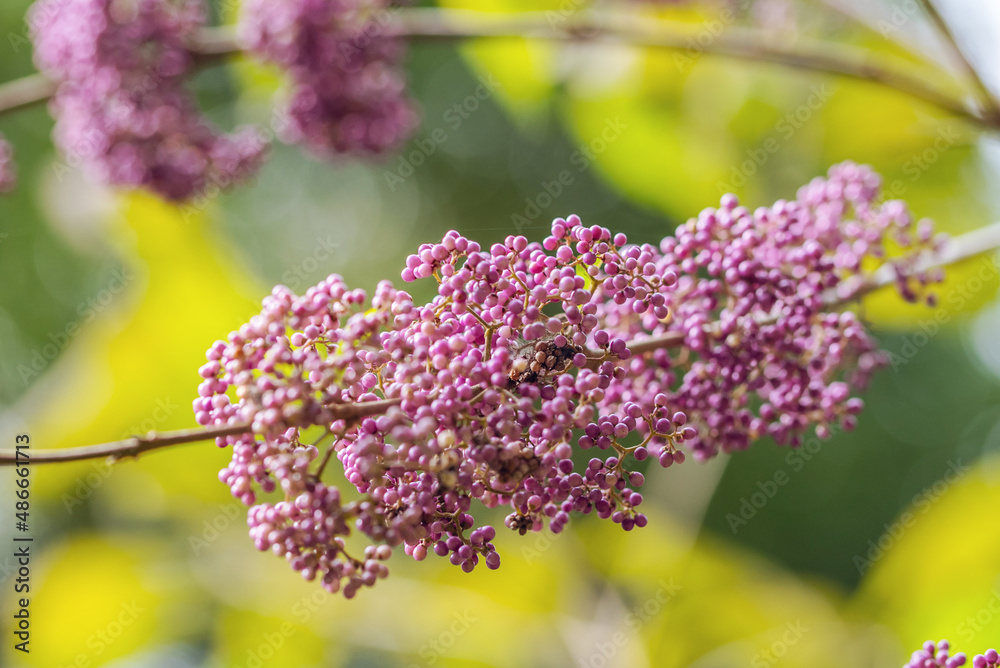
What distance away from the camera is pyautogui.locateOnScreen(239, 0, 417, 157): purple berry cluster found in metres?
2.07

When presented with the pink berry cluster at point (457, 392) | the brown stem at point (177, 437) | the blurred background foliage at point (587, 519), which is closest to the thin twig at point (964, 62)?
the blurred background foliage at point (587, 519)

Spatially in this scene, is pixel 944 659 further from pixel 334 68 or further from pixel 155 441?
pixel 334 68

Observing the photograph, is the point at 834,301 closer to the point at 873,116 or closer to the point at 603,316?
the point at 603,316

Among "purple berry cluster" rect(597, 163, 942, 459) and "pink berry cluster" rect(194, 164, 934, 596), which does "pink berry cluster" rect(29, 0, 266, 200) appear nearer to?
"pink berry cluster" rect(194, 164, 934, 596)

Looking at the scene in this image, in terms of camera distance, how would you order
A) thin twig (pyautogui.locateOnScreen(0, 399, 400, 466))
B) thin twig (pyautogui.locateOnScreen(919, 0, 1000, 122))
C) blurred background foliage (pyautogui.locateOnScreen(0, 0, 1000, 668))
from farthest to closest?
blurred background foliage (pyautogui.locateOnScreen(0, 0, 1000, 668)), thin twig (pyautogui.locateOnScreen(919, 0, 1000, 122)), thin twig (pyautogui.locateOnScreen(0, 399, 400, 466))

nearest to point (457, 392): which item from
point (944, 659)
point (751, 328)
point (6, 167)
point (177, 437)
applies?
point (177, 437)

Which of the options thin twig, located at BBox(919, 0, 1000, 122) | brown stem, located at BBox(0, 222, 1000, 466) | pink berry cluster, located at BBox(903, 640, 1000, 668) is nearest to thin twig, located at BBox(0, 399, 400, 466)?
brown stem, located at BBox(0, 222, 1000, 466)

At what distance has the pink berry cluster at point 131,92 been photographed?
6.93ft

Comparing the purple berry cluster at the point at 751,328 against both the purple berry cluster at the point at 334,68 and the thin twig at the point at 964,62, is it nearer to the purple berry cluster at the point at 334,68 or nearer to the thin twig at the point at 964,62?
the thin twig at the point at 964,62

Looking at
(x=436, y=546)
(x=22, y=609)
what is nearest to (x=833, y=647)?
(x=436, y=546)

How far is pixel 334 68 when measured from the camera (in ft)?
7.14

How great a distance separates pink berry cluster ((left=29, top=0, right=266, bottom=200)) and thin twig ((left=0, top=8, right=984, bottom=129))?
4.7 inches

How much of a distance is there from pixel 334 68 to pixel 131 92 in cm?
61

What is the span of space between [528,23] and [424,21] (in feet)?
1.20
